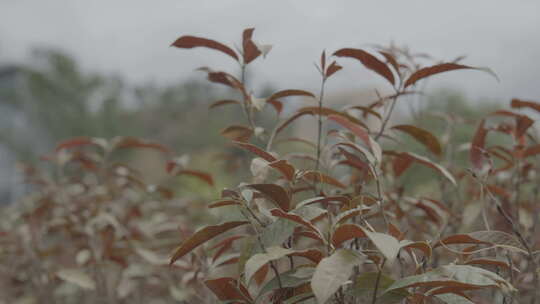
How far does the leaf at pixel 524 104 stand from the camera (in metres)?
1.09

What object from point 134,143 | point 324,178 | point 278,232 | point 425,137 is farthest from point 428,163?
point 134,143

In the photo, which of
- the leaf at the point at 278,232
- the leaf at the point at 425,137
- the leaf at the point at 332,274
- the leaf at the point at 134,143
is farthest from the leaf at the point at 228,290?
the leaf at the point at 134,143

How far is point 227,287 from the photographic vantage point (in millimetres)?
814

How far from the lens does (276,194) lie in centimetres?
76

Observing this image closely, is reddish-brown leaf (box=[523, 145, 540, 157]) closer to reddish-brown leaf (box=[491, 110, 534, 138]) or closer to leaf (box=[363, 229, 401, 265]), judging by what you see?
reddish-brown leaf (box=[491, 110, 534, 138])

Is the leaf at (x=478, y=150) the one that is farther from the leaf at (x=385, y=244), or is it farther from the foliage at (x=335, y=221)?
the leaf at (x=385, y=244)

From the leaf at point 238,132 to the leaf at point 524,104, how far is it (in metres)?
0.58

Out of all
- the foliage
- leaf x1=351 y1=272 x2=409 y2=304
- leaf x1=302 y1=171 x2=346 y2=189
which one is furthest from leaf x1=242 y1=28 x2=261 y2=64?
leaf x1=351 y1=272 x2=409 y2=304

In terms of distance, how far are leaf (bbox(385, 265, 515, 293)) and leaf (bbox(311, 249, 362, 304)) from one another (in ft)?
0.29

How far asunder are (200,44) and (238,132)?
32cm

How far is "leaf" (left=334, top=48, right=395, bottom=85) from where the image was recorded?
3.03 feet

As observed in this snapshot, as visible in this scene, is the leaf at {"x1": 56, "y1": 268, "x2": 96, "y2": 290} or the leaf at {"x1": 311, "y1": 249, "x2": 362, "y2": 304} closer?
the leaf at {"x1": 311, "y1": 249, "x2": 362, "y2": 304}

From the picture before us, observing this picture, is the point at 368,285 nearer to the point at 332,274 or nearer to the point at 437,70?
the point at 332,274

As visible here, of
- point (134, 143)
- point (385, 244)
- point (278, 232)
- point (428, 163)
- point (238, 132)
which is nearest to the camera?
point (385, 244)
